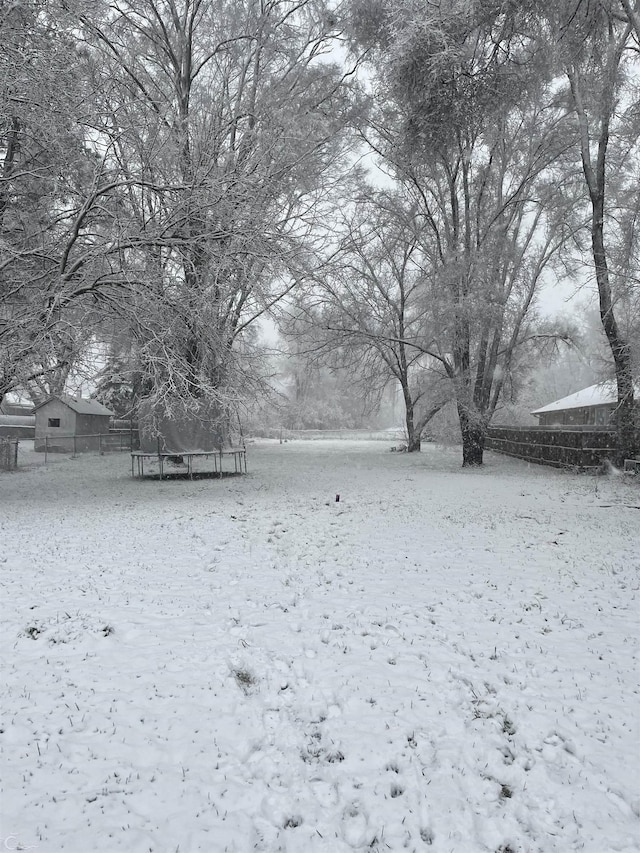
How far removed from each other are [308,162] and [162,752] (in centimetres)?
1404

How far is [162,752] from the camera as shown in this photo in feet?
9.50

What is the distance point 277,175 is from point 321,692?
11385 millimetres

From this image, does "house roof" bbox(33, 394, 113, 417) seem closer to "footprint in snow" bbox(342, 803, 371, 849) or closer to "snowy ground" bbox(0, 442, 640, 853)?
"snowy ground" bbox(0, 442, 640, 853)

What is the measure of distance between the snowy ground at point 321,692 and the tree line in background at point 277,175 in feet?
16.3

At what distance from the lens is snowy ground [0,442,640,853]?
8.06ft

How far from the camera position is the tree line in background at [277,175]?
340 inches

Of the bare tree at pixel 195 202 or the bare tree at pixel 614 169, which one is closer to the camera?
the bare tree at pixel 195 202

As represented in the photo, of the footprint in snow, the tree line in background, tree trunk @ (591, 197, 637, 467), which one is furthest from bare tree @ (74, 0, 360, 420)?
tree trunk @ (591, 197, 637, 467)

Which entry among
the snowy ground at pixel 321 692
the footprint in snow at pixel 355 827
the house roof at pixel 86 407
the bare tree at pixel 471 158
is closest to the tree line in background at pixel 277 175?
the bare tree at pixel 471 158

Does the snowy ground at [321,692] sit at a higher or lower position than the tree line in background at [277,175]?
lower

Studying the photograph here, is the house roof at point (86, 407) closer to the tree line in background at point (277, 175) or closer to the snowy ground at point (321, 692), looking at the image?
the tree line in background at point (277, 175)

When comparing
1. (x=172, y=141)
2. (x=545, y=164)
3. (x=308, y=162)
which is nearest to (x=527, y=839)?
(x=172, y=141)

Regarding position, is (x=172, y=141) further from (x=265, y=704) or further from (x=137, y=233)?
(x=265, y=704)

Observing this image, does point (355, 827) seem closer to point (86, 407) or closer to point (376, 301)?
point (376, 301)
